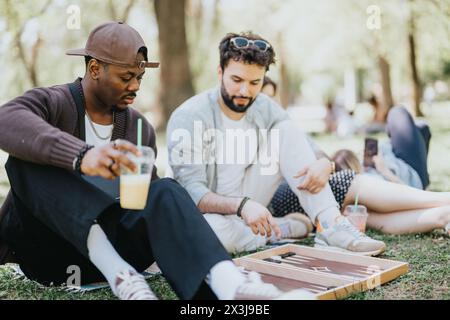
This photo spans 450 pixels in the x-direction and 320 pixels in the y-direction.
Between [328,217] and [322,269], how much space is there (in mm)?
435

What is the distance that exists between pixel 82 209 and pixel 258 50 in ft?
5.37

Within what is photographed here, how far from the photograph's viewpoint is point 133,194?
2121 millimetres

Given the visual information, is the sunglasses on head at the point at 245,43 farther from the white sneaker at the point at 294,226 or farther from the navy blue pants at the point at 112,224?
the navy blue pants at the point at 112,224

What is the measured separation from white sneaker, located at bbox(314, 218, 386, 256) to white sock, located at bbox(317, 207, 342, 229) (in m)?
0.03

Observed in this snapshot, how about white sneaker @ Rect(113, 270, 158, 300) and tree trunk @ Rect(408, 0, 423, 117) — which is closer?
white sneaker @ Rect(113, 270, 158, 300)

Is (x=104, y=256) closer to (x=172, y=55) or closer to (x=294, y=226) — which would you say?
(x=294, y=226)

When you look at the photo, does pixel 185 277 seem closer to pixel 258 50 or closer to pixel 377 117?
pixel 258 50

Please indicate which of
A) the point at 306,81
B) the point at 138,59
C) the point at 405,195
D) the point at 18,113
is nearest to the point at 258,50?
the point at 138,59

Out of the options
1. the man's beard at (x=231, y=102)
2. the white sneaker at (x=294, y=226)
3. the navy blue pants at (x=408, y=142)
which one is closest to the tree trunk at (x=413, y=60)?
the navy blue pants at (x=408, y=142)

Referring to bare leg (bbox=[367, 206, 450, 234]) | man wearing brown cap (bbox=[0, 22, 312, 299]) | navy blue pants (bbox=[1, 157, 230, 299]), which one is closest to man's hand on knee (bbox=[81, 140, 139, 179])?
man wearing brown cap (bbox=[0, 22, 312, 299])

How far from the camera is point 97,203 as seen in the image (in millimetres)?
2211

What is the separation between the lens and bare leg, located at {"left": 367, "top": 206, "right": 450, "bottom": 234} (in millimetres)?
3705

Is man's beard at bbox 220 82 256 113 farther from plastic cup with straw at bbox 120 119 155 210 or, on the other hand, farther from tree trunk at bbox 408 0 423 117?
tree trunk at bbox 408 0 423 117

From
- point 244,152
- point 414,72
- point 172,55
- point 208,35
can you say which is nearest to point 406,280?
point 244,152
